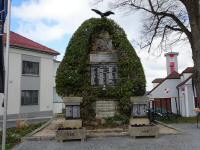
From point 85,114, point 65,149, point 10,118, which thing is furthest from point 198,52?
point 10,118

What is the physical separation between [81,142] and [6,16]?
5.56 m

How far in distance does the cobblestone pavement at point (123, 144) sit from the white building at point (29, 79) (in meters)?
18.6

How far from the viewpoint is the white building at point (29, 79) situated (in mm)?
29562

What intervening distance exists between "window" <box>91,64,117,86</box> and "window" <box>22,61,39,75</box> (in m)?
17.8

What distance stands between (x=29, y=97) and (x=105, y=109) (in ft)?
61.5

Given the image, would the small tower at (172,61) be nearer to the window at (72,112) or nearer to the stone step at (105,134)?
the stone step at (105,134)

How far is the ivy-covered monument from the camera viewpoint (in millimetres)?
14398

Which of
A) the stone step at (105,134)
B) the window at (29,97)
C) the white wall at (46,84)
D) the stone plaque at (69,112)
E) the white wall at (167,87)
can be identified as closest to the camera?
the stone step at (105,134)

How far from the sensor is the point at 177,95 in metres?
29.6

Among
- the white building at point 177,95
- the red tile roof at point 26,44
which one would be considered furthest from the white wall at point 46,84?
the white building at point 177,95

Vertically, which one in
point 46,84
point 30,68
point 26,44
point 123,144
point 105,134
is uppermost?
point 26,44

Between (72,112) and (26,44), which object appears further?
(26,44)

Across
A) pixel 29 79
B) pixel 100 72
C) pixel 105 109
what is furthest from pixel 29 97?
pixel 105 109

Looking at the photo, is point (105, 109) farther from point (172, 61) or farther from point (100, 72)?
point (172, 61)
